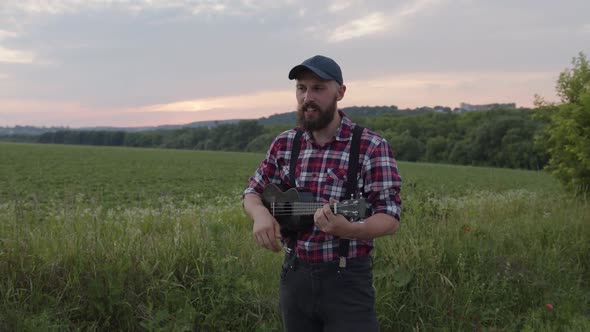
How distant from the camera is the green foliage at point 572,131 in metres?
9.09

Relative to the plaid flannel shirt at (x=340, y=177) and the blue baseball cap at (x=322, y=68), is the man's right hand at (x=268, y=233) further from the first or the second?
the blue baseball cap at (x=322, y=68)

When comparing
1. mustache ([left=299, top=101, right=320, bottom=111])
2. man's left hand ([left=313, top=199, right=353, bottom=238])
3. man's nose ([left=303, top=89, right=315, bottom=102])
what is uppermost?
man's nose ([left=303, top=89, right=315, bottom=102])

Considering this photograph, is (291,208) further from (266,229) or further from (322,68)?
(322,68)

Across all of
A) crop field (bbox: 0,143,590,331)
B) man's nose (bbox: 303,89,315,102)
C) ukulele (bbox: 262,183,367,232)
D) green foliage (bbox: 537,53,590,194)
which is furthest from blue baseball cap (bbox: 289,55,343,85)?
green foliage (bbox: 537,53,590,194)

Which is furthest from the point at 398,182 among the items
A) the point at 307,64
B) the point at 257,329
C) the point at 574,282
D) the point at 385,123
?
the point at 385,123

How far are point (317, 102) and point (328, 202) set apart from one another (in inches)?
20.9

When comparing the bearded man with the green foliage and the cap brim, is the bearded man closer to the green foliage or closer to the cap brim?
the cap brim

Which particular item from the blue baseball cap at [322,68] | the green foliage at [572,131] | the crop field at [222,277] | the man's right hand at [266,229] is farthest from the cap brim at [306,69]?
the green foliage at [572,131]

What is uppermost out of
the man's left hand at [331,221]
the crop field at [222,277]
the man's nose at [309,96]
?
the man's nose at [309,96]

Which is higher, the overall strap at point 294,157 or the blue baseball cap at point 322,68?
the blue baseball cap at point 322,68

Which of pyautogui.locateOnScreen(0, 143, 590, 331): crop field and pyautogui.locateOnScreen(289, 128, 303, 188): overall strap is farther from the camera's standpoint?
pyautogui.locateOnScreen(0, 143, 590, 331): crop field

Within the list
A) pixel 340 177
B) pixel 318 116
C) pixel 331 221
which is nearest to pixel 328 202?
pixel 340 177

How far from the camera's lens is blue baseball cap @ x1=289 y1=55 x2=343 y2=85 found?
2441 millimetres

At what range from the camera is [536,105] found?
10484mm
